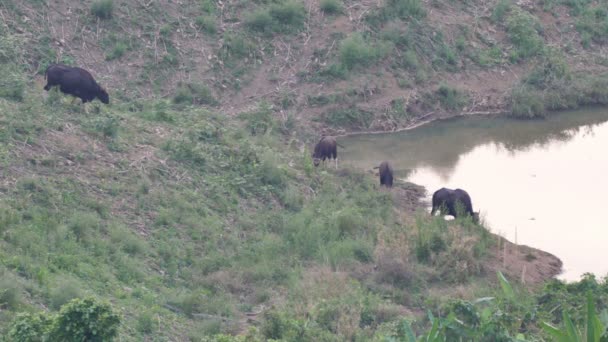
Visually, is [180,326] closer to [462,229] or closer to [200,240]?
[200,240]

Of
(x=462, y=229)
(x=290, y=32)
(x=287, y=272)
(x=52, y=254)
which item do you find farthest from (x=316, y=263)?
(x=290, y=32)

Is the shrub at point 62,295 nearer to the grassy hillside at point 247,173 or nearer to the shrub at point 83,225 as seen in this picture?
the grassy hillside at point 247,173

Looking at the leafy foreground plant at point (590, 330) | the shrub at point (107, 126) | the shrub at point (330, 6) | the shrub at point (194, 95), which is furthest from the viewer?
the shrub at point (330, 6)

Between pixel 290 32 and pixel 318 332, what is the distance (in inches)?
520

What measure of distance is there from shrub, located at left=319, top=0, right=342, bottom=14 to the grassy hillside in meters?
0.11

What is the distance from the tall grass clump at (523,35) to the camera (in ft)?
80.3

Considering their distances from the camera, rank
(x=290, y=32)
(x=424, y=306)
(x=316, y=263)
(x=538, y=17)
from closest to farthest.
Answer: (x=424, y=306)
(x=316, y=263)
(x=290, y=32)
(x=538, y=17)

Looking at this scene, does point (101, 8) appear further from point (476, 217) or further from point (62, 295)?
point (62, 295)

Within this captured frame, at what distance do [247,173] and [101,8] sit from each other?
6.99 m

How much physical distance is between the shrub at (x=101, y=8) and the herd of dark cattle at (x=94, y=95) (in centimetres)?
410

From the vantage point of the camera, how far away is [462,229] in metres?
14.4

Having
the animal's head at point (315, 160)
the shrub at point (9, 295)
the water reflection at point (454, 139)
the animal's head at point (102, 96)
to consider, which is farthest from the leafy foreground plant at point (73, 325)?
the water reflection at point (454, 139)

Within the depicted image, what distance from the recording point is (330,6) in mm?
23219

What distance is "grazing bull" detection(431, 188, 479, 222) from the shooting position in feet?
50.2
